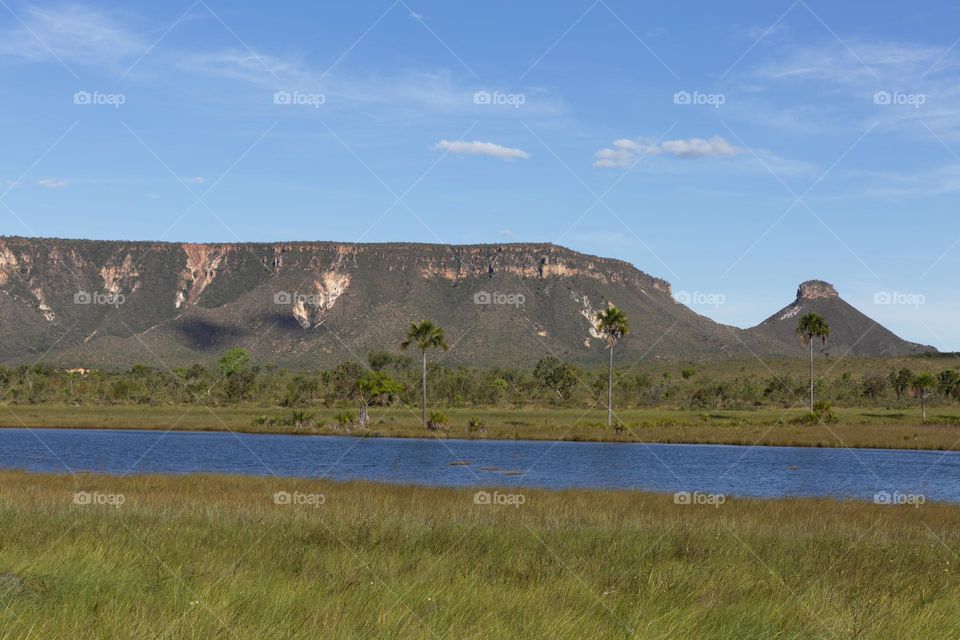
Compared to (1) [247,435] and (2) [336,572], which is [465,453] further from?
(2) [336,572]

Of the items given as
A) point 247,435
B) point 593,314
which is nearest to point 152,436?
point 247,435

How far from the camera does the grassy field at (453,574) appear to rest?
10773mm

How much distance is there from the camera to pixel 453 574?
14.7m

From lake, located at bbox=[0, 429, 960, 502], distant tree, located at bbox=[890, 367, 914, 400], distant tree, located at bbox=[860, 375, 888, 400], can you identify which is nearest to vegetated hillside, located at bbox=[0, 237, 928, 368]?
distant tree, located at bbox=[860, 375, 888, 400]

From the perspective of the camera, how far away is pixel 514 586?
13648mm

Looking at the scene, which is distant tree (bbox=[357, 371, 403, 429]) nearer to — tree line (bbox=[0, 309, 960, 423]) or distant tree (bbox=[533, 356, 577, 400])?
tree line (bbox=[0, 309, 960, 423])

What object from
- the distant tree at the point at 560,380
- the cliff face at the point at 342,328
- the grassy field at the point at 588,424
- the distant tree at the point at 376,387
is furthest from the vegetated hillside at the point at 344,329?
the grassy field at the point at 588,424
